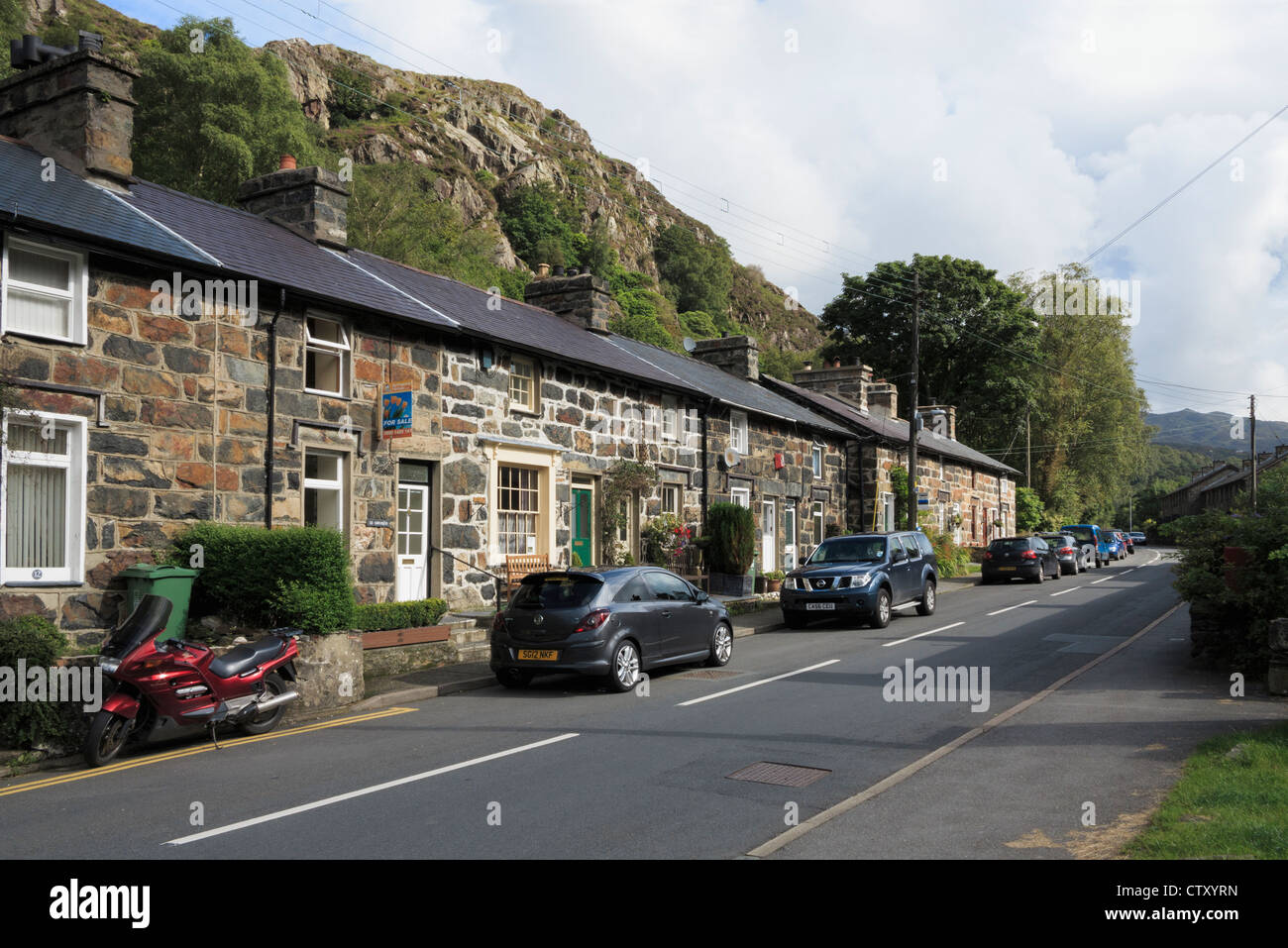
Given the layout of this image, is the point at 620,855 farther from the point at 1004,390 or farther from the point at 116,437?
the point at 1004,390

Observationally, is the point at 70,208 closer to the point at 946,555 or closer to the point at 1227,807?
the point at 1227,807

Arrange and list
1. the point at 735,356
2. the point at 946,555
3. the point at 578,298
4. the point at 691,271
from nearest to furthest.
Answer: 1. the point at 578,298
2. the point at 735,356
3. the point at 946,555
4. the point at 691,271

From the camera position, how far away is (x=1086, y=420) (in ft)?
192

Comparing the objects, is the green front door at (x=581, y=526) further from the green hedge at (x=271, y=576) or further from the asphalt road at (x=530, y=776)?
the green hedge at (x=271, y=576)

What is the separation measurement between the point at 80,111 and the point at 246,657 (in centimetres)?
912

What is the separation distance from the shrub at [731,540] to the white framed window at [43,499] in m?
14.4

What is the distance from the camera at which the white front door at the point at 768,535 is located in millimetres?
27656

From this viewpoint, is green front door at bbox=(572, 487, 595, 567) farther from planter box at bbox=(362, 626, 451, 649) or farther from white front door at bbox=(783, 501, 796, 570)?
white front door at bbox=(783, 501, 796, 570)

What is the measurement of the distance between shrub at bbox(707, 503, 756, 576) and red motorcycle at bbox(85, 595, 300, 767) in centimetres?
1415

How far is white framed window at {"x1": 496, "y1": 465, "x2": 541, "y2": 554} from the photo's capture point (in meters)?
17.9

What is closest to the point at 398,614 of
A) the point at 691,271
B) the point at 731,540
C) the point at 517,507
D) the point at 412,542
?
the point at 412,542

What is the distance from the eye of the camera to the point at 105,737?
8.59m

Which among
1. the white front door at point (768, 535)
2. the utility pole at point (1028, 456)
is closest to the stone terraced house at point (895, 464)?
the utility pole at point (1028, 456)

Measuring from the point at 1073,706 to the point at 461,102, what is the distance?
385 feet
